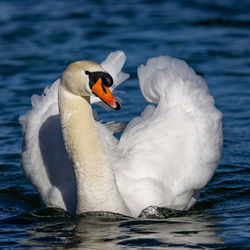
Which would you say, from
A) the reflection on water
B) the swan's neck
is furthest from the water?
the swan's neck

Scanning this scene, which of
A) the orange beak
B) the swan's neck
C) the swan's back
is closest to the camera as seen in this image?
the orange beak

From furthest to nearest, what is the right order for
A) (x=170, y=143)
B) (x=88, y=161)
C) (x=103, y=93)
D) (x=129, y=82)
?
(x=129, y=82), (x=170, y=143), (x=88, y=161), (x=103, y=93)

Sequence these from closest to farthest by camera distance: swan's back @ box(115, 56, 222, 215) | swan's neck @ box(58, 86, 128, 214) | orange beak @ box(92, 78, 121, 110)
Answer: orange beak @ box(92, 78, 121, 110) < swan's neck @ box(58, 86, 128, 214) < swan's back @ box(115, 56, 222, 215)

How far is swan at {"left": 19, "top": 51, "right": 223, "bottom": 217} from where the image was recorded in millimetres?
6711

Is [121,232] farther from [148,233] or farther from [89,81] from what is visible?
[89,81]

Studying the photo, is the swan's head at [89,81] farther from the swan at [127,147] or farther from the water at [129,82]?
the water at [129,82]

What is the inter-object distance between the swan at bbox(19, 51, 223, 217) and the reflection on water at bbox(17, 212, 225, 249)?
15 centimetres

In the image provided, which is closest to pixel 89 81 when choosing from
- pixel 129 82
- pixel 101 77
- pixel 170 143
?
pixel 101 77

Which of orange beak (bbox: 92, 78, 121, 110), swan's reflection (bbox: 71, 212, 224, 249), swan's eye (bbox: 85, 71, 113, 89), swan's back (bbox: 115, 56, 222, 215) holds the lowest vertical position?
swan's reflection (bbox: 71, 212, 224, 249)

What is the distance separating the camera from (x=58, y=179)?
7574mm

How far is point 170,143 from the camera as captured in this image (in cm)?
775

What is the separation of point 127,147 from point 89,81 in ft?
5.46

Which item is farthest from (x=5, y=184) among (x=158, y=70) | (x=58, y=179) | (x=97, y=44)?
(x=97, y=44)

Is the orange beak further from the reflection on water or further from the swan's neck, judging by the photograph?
the reflection on water
